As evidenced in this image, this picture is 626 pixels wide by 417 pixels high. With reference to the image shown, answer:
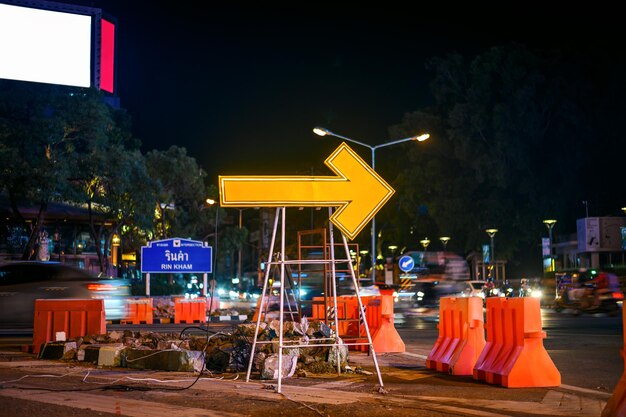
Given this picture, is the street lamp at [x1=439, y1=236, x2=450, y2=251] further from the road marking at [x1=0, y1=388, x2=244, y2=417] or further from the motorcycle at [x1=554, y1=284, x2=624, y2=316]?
the road marking at [x1=0, y1=388, x2=244, y2=417]

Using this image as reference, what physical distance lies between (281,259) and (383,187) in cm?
166

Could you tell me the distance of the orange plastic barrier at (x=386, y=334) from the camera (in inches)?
607

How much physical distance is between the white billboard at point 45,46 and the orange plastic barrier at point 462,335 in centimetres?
2770

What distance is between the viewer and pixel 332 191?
33.9 feet

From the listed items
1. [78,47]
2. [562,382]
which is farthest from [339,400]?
[78,47]

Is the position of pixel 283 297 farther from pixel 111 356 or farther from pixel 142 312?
pixel 142 312

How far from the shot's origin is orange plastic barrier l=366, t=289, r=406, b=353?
15.4m

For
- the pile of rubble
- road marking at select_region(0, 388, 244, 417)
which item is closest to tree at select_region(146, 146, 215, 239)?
the pile of rubble

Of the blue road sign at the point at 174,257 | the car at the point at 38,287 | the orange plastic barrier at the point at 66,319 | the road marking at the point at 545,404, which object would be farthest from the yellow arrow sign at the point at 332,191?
the blue road sign at the point at 174,257

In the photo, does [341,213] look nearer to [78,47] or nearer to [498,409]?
[498,409]

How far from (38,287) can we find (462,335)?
11.7 metres

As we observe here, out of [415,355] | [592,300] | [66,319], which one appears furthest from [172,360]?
[592,300]

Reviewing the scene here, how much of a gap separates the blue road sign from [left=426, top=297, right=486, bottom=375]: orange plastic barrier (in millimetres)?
19882

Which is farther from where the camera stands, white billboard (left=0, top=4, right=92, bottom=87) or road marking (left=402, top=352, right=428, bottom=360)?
white billboard (left=0, top=4, right=92, bottom=87)
